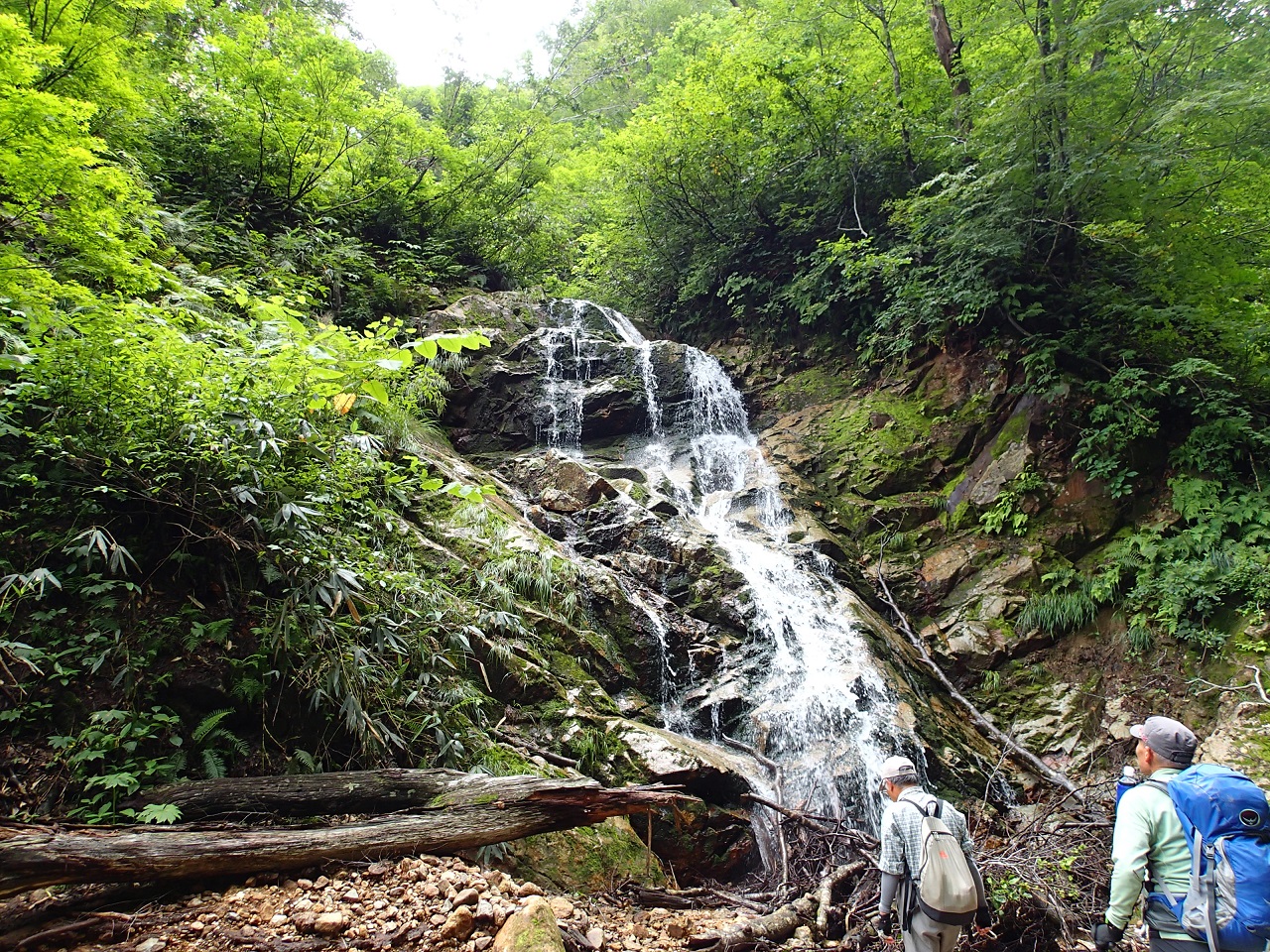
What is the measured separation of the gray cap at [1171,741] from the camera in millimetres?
2566

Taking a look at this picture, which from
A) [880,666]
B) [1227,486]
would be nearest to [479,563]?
[880,666]

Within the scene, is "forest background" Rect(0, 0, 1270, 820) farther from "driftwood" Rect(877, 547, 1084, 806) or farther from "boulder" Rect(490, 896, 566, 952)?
"driftwood" Rect(877, 547, 1084, 806)

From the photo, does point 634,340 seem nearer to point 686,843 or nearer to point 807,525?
point 807,525

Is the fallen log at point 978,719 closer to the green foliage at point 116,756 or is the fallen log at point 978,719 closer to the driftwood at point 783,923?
the driftwood at point 783,923

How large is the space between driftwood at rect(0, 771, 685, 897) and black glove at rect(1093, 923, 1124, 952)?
204 cm

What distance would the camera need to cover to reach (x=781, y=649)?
7.27m

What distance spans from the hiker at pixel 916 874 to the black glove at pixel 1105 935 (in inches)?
17.1

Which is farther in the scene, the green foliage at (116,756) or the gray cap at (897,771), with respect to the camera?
the gray cap at (897,771)

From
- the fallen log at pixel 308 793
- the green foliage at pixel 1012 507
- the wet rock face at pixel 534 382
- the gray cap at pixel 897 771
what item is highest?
the wet rock face at pixel 534 382

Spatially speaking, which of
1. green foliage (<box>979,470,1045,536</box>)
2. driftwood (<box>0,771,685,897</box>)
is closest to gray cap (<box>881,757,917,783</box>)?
driftwood (<box>0,771,685,897</box>)

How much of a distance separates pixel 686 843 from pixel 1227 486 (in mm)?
7925

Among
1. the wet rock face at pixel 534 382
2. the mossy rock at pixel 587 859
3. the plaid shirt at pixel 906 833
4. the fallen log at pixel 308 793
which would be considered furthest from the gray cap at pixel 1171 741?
the wet rock face at pixel 534 382

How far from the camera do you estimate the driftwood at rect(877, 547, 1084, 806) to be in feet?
20.4

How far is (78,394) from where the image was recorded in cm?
299
